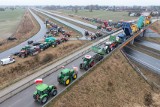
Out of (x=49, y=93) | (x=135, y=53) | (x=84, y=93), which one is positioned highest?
(x=49, y=93)

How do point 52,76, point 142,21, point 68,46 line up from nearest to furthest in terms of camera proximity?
point 52,76, point 68,46, point 142,21

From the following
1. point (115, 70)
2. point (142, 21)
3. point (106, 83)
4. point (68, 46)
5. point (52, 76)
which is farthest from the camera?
point (142, 21)

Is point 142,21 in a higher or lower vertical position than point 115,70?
higher

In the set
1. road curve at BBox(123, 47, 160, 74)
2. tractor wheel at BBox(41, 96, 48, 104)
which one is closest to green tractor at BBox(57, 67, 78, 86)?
tractor wheel at BBox(41, 96, 48, 104)

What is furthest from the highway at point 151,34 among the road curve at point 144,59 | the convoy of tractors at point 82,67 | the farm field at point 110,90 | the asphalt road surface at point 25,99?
the asphalt road surface at point 25,99

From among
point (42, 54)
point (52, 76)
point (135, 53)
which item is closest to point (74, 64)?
point (52, 76)

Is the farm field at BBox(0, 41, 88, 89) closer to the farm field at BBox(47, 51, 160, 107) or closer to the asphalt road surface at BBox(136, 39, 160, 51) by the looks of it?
the farm field at BBox(47, 51, 160, 107)

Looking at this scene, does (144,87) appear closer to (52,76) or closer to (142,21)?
(52,76)
